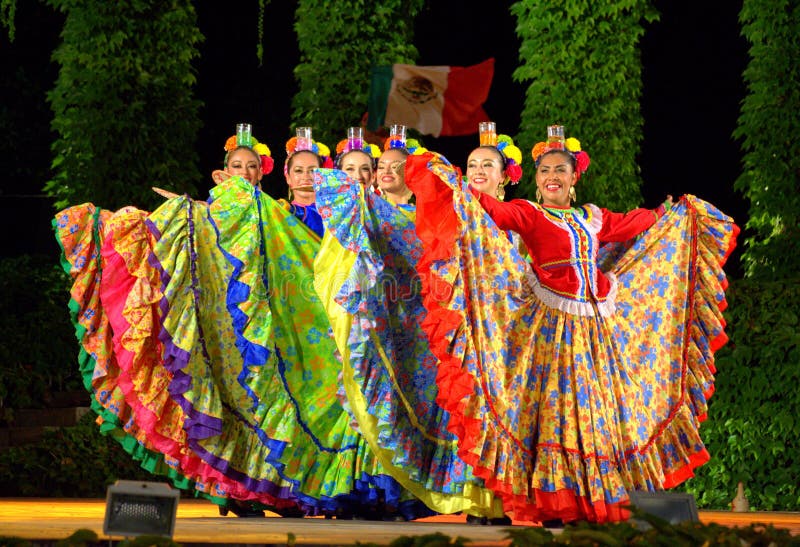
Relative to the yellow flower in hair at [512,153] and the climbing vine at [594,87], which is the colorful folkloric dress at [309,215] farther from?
the climbing vine at [594,87]

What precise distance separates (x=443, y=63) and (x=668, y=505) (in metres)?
7.01

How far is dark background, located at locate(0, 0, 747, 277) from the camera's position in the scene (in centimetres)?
989

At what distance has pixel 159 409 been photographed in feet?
19.2

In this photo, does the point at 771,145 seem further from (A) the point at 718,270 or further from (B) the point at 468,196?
(B) the point at 468,196

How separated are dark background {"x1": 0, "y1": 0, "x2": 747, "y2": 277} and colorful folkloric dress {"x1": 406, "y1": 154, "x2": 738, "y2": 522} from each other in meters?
4.06

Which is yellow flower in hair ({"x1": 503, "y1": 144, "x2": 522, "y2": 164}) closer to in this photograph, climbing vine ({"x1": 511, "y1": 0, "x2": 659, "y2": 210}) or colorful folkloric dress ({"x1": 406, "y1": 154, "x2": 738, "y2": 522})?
colorful folkloric dress ({"x1": 406, "y1": 154, "x2": 738, "y2": 522})

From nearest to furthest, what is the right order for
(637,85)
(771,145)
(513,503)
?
1. (513,503)
2. (771,145)
3. (637,85)

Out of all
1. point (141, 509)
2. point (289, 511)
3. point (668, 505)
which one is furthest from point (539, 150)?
point (141, 509)

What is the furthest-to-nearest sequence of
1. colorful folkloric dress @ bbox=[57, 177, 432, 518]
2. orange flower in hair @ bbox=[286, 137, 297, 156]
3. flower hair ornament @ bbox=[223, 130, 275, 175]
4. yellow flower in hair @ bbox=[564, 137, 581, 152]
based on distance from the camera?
orange flower in hair @ bbox=[286, 137, 297, 156] < flower hair ornament @ bbox=[223, 130, 275, 175] < yellow flower in hair @ bbox=[564, 137, 581, 152] < colorful folkloric dress @ bbox=[57, 177, 432, 518]

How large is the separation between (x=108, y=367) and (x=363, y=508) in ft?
3.96

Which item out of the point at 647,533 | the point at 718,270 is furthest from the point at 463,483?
the point at 647,533

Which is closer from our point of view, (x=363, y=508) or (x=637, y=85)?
(x=363, y=508)

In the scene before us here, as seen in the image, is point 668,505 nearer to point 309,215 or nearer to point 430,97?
point 309,215

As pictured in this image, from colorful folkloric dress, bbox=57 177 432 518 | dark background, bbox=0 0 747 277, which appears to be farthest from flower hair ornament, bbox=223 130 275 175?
dark background, bbox=0 0 747 277
